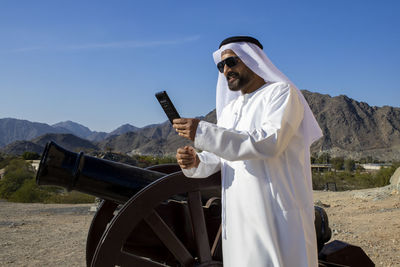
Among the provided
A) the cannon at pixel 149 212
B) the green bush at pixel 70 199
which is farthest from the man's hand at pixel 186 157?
the green bush at pixel 70 199

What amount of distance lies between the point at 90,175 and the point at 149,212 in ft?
2.36

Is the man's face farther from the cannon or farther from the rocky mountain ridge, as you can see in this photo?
the rocky mountain ridge

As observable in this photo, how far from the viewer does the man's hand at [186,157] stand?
8.99 ft

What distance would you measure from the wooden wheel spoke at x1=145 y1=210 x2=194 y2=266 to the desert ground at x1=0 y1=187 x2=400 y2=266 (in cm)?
376

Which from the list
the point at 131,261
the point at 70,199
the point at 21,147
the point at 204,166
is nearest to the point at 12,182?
the point at 70,199

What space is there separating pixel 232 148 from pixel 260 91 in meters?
0.69

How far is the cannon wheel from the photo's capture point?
3.14m

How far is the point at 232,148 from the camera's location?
238 centimetres

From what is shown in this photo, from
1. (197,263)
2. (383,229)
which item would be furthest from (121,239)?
(383,229)

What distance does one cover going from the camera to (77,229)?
9.55 meters

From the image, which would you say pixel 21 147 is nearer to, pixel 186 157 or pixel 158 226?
pixel 158 226

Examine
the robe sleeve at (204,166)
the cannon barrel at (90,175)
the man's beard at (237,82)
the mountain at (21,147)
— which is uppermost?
the man's beard at (237,82)

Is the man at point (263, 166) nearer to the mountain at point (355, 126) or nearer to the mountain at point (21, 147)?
the mountain at point (355, 126)

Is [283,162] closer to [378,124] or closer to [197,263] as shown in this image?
[197,263]
